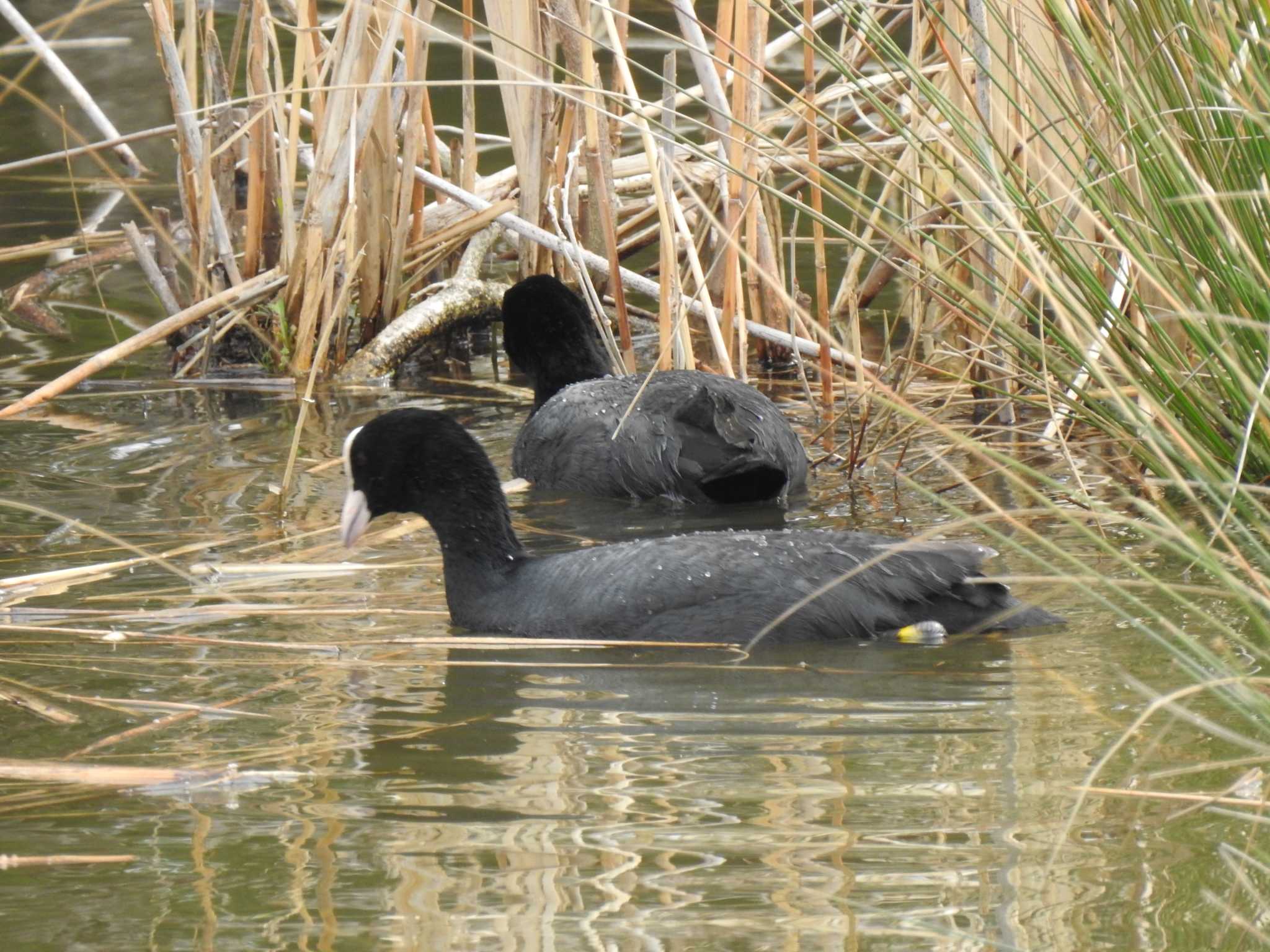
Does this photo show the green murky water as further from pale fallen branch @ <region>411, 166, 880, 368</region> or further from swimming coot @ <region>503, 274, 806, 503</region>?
pale fallen branch @ <region>411, 166, 880, 368</region>

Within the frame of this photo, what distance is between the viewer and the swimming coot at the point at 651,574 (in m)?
4.34

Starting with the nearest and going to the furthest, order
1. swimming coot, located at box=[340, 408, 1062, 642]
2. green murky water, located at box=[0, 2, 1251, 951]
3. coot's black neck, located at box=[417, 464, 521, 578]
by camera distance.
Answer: green murky water, located at box=[0, 2, 1251, 951] < swimming coot, located at box=[340, 408, 1062, 642] < coot's black neck, located at box=[417, 464, 521, 578]

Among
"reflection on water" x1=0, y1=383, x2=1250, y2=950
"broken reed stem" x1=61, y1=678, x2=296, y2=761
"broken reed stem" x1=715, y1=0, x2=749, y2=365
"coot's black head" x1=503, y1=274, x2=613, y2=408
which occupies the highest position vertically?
"broken reed stem" x1=715, y1=0, x2=749, y2=365

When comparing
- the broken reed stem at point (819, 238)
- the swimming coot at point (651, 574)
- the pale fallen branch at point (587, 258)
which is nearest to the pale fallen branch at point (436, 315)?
the pale fallen branch at point (587, 258)

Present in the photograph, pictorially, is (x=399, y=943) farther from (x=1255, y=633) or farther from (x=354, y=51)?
(x=354, y=51)

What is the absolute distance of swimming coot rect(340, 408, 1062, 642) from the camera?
4.34m

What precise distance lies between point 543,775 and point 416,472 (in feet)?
4.90

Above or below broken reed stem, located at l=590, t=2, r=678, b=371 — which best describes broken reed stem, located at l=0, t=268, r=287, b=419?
below

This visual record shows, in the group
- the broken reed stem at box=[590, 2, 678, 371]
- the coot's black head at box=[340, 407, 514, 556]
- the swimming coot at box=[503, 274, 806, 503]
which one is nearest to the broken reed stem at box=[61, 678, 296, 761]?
the coot's black head at box=[340, 407, 514, 556]

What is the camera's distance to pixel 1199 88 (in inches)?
148

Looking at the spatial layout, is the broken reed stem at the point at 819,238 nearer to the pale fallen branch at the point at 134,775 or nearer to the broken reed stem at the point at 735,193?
the broken reed stem at the point at 735,193

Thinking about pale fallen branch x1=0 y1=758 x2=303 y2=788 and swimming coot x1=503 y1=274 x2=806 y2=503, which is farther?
swimming coot x1=503 y1=274 x2=806 y2=503

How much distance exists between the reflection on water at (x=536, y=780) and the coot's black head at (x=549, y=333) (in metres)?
1.44

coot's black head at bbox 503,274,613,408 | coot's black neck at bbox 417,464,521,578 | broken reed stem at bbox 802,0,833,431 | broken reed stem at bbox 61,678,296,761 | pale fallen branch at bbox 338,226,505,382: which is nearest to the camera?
broken reed stem at bbox 61,678,296,761
